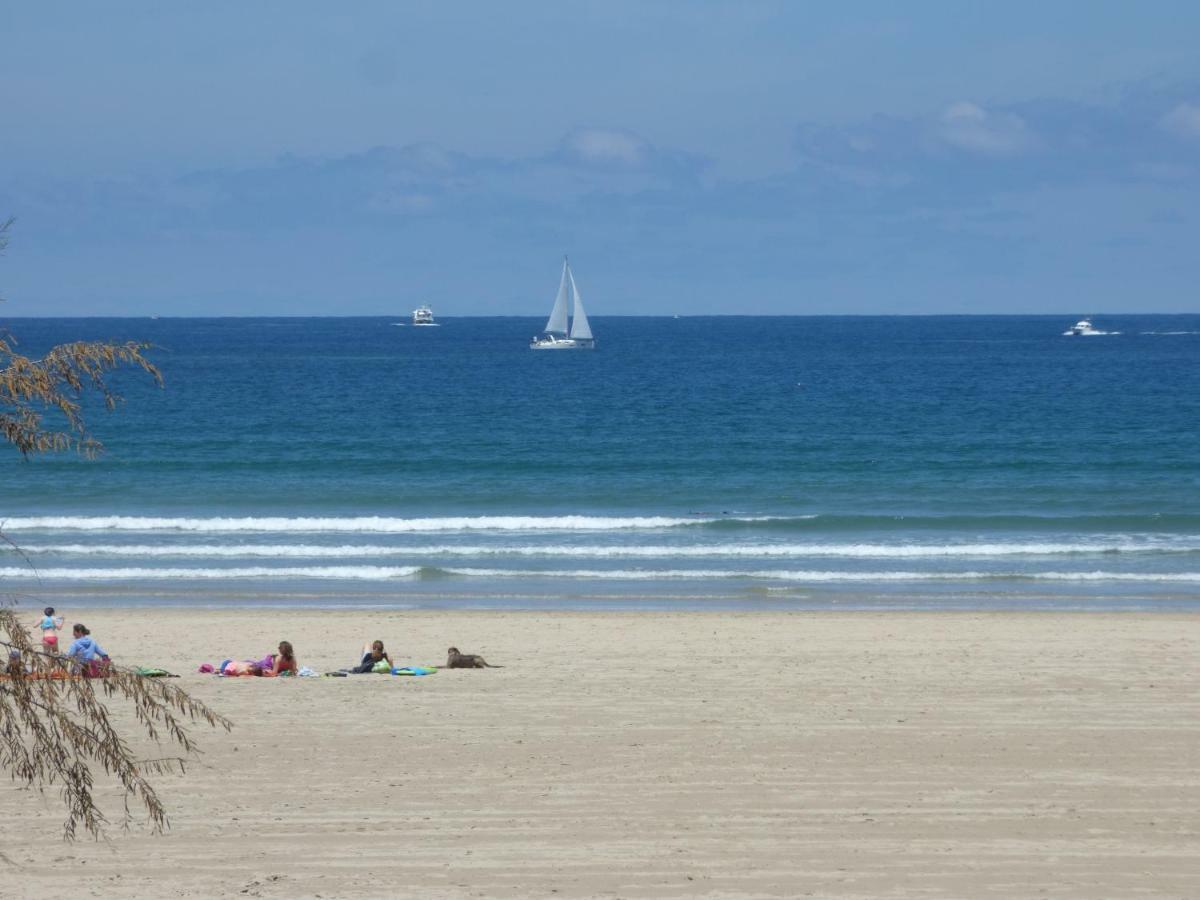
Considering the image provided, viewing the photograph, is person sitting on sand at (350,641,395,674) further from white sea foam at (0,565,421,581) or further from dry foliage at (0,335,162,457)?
dry foliage at (0,335,162,457)

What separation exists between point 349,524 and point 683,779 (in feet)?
67.6

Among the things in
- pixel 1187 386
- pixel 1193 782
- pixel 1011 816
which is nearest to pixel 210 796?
pixel 1011 816

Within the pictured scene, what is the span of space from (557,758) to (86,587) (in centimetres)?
1546

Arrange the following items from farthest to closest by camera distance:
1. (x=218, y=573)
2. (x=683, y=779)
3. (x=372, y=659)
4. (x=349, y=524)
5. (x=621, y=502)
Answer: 1. (x=621, y=502)
2. (x=349, y=524)
3. (x=218, y=573)
4. (x=372, y=659)
5. (x=683, y=779)

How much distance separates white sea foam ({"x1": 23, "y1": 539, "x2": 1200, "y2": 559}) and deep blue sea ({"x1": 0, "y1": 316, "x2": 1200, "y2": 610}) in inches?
3.9

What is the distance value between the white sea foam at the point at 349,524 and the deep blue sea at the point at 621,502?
0.32 feet

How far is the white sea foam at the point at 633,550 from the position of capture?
2883 centimetres

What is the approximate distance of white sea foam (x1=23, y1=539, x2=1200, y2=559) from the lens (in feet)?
94.6

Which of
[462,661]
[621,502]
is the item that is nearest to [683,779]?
[462,661]

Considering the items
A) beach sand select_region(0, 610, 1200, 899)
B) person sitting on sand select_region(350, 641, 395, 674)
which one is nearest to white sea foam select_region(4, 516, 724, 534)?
beach sand select_region(0, 610, 1200, 899)

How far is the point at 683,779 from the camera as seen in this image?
42.1ft

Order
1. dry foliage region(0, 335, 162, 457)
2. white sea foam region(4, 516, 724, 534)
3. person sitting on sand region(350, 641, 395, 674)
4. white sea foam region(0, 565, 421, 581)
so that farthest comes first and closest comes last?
white sea foam region(4, 516, 724, 534) → white sea foam region(0, 565, 421, 581) → person sitting on sand region(350, 641, 395, 674) → dry foliage region(0, 335, 162, 457)

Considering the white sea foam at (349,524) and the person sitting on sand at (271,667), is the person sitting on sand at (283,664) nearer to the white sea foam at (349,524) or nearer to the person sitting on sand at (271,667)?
the person sitting on sand at (271,667)

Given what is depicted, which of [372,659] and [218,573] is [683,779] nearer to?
[372,659]
